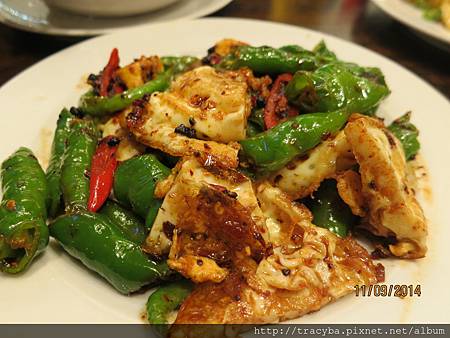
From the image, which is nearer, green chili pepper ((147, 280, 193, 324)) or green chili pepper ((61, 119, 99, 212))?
green chili pepper ((147, 280, 193, 324))

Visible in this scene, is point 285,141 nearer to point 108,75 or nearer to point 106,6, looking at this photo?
→ point 108,75

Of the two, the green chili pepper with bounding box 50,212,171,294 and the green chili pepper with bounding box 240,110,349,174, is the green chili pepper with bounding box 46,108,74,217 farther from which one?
the green chili pepper with bounding box 240,110,349,174

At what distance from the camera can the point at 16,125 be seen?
2.96 m

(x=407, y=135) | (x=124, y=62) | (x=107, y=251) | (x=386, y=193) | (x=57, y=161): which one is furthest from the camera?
(x=124, y=62)

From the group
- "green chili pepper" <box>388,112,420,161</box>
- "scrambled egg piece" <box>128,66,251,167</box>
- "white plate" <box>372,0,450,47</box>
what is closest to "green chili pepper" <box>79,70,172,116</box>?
"scrambled egg piece" <box>128,66,251,167</box>

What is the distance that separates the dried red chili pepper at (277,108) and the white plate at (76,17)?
6.19 feet

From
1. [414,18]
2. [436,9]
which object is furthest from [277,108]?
[436,9]

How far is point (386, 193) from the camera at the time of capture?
91.3 inches

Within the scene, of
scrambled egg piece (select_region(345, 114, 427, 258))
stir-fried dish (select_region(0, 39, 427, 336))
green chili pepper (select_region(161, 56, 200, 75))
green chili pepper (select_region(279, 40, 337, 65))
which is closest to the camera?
stir-fried dish (select_region(0, 39, 427, 336))

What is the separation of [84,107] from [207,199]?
50.4 inches

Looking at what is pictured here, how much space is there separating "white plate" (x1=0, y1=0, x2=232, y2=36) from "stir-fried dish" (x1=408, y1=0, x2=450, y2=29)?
1.80 m

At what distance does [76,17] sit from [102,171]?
2445 mm

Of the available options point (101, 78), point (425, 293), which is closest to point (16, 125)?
point (101, 78)

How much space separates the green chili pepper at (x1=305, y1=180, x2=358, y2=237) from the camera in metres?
2.51
